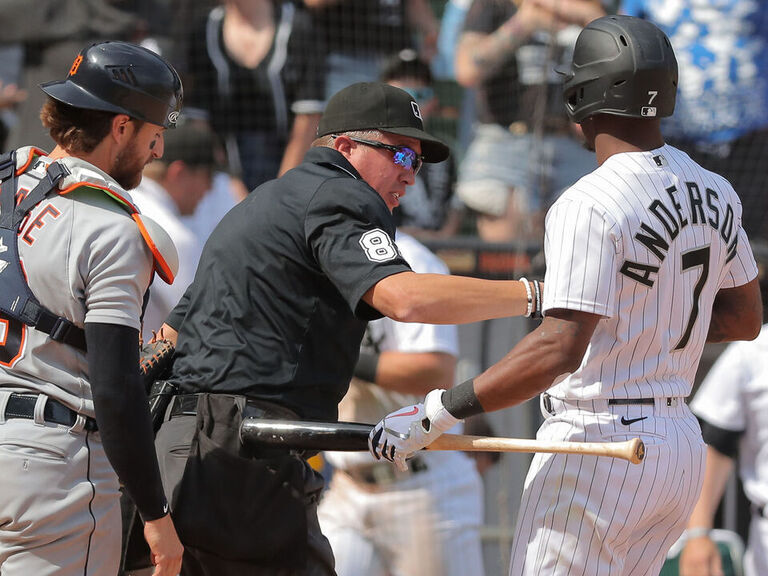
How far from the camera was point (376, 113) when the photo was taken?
3.32 m

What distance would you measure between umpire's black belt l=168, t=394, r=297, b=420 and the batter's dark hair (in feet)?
2.35

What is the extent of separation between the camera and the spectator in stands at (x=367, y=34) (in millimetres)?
7672

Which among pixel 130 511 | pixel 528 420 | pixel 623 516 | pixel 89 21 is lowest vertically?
pixel 528 420

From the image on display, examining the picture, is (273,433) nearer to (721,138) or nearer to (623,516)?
(623,516)

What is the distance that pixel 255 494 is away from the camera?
307 centimetres

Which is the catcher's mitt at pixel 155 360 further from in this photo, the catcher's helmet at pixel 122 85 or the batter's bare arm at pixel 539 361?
the batter's bare arm at pixel 539 361

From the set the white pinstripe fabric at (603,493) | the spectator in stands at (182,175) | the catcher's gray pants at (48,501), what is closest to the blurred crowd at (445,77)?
the spectator in stands at (182,175)

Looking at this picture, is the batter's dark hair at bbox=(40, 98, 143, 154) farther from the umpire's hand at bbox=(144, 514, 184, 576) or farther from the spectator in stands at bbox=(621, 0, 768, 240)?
the spectator in stands at bbox=(621, 0, 768, 240)

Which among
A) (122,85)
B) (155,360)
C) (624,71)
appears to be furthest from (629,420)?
(122,85)

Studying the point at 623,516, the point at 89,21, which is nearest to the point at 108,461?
the point at 623,516

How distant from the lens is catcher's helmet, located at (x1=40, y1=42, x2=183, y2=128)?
289 cm

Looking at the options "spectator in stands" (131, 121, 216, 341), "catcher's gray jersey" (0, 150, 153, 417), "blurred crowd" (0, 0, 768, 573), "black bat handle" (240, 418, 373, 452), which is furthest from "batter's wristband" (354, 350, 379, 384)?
"blurred crowd" (0, 0, 768, 573)

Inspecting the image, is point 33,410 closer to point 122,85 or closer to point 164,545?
point 164,545

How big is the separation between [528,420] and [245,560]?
3458 millimetres
